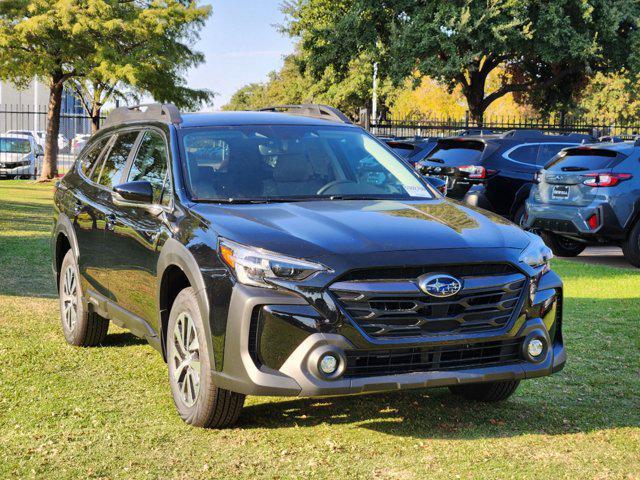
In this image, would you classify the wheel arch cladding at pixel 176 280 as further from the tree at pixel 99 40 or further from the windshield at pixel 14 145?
the windshield at pixel 14 145

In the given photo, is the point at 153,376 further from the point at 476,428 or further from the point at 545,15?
the point at 545,15

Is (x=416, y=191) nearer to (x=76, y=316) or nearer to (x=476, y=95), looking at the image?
(x=76, y=316)

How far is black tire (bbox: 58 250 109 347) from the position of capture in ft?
23.3

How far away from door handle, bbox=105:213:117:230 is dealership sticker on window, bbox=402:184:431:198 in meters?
1.92

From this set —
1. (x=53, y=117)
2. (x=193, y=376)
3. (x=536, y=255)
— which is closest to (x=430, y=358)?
(x=536, y=255)

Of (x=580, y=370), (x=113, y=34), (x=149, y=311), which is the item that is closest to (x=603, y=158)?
(x=580, y=370)

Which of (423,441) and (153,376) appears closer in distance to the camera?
(423,441)

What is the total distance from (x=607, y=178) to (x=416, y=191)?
288 inches

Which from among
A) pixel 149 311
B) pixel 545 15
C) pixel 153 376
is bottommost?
pixel 153 376

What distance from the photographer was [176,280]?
5.35m

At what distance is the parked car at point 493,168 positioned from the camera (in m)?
15.4

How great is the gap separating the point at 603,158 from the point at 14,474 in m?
10.3

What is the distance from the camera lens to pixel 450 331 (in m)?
4.64

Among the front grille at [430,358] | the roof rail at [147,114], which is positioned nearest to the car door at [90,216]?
the roof rail at [147,114]
